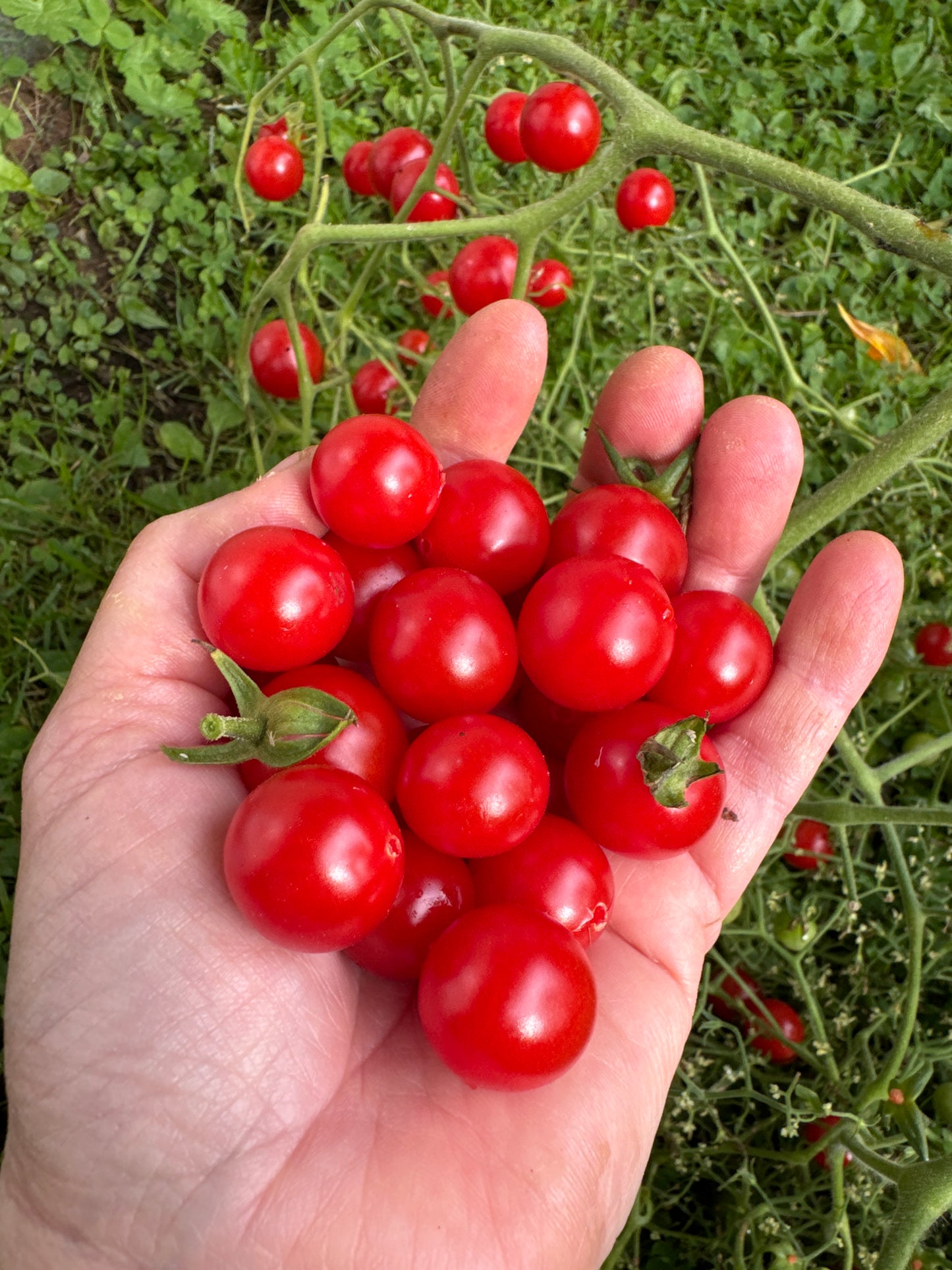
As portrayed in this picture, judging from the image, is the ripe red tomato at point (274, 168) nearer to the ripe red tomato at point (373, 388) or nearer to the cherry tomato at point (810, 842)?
the ripe red tomato at point (373, 388)

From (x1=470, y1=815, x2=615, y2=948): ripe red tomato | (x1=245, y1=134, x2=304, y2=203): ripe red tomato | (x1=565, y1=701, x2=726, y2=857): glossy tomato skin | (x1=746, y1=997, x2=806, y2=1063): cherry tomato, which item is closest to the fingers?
(x1=565, y1=701, x2=726, y2=857): glossy tomato skin

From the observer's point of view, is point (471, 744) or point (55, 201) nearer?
point (471, 744)

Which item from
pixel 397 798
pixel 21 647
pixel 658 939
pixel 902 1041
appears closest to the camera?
pixel 397 798

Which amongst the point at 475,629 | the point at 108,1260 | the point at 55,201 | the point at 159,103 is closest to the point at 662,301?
the point at 159,103

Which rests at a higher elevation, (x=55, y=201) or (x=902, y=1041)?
(x=55, y=201)

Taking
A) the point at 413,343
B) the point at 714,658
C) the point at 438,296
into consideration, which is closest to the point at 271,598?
the point at 714,658

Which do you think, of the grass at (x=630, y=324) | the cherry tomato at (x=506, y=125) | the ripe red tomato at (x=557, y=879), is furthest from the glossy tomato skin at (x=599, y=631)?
the cherry tomato at (x=506, y=125)

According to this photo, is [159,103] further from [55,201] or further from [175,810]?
[175,810]

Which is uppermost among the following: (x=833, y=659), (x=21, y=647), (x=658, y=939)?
(x=833, y=659)
